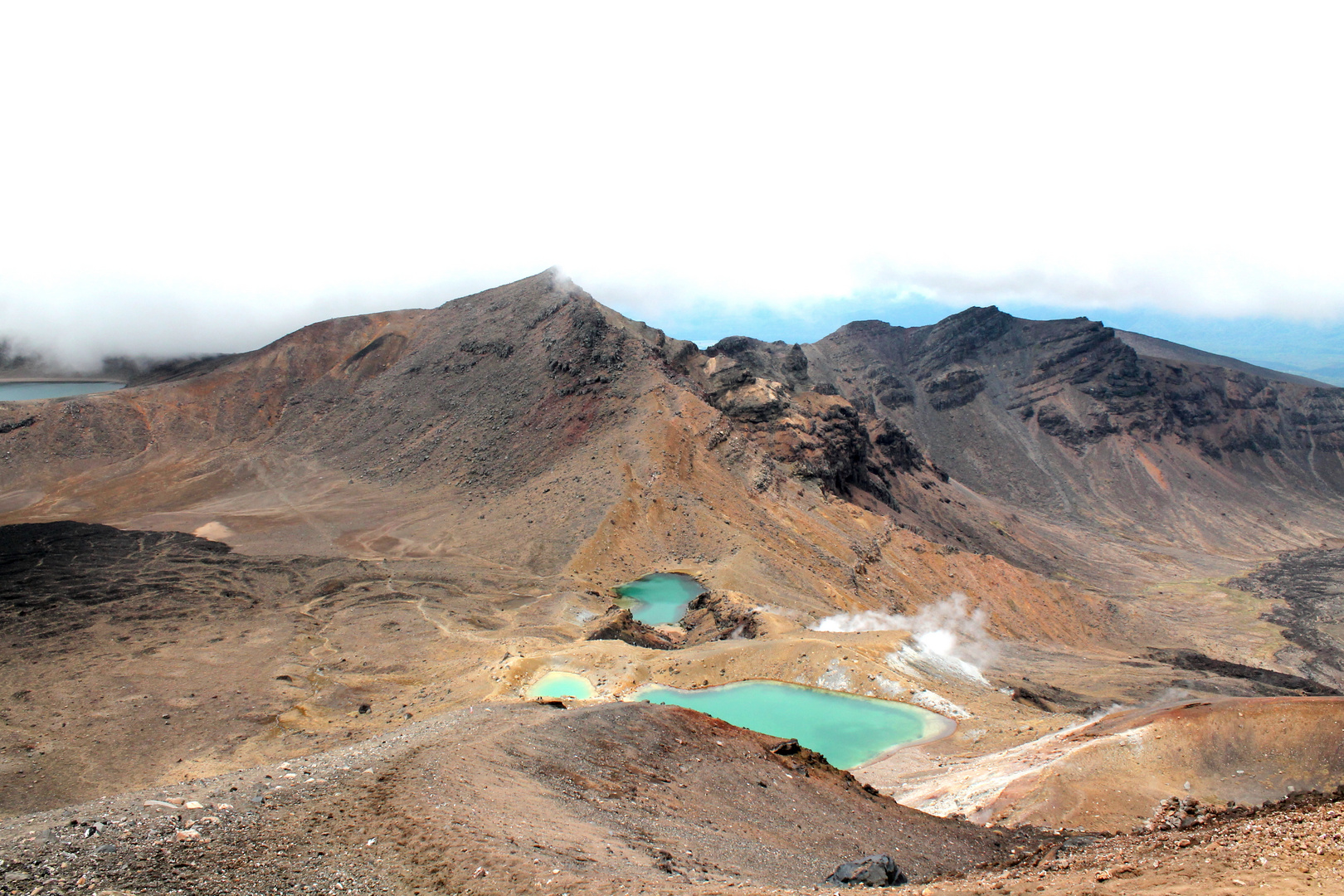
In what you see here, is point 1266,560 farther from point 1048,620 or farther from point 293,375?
point 293,375

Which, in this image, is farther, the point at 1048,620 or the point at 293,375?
the point at 293,375

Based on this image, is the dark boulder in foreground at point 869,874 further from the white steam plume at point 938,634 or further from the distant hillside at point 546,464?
the distant hillside at point 546,464

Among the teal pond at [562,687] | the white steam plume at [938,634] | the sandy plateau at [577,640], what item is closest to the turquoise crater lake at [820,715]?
the sandy plateau at [577,640]

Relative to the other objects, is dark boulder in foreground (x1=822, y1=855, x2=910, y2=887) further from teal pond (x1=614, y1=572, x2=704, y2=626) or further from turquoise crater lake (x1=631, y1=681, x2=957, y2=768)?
teal pond (x1=614, y1=572, x2=704, y2=626)

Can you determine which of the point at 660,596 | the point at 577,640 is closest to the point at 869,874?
the point at 577,640

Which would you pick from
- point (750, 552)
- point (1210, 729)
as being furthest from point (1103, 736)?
point (750, 552)

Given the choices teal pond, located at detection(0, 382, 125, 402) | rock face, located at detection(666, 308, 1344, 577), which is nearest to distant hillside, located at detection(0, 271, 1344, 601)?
rock face, located at detection(666, 308, 1344, 577)

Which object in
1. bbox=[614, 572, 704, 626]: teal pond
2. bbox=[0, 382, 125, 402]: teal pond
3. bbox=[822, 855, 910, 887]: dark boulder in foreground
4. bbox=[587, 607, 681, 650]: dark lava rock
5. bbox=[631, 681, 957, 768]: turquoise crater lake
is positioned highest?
bbox=[0, 382, 125, 402]: teal pond
